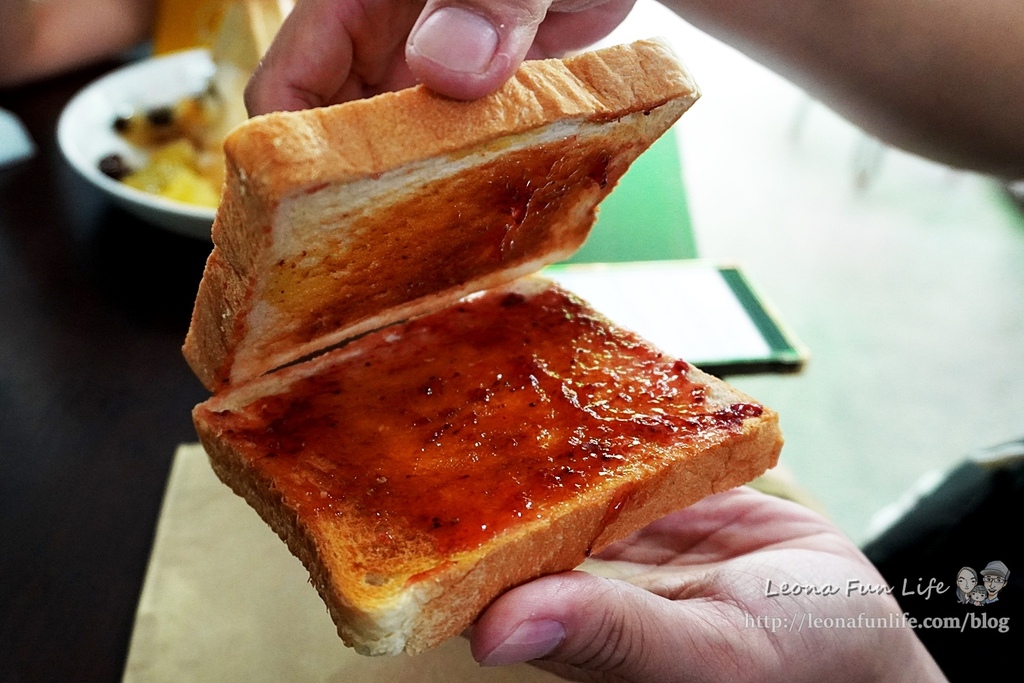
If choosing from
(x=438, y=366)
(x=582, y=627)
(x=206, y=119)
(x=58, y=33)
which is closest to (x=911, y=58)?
(x=438, y=366)

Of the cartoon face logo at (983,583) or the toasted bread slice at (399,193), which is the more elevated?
the toasted bread slice at (399,193)

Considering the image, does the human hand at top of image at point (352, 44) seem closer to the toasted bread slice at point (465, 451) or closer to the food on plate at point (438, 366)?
the food on plate at point (438, 366)

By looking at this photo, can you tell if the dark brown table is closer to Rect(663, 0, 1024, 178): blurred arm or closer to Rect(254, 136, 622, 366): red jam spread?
Rect(254, 136, 622, 366): red jam spread

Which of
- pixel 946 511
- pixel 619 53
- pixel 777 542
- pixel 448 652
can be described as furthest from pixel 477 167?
pixel 946 511

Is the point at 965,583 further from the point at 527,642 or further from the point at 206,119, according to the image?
the point at 206,119

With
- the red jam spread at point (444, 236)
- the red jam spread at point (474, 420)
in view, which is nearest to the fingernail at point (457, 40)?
the red jam spread at point (444, 236)
